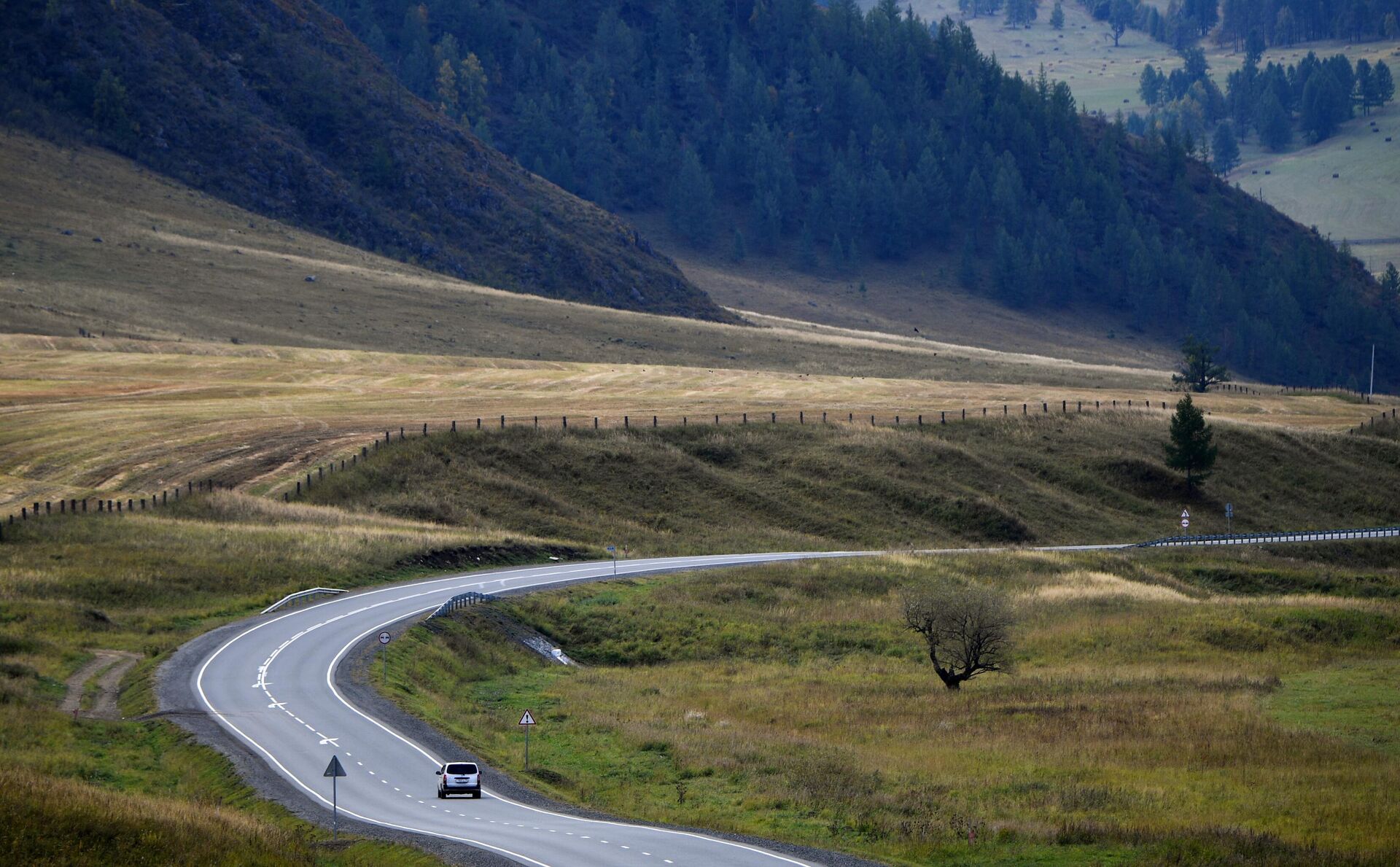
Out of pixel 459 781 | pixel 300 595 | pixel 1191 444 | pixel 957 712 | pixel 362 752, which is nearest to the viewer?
pixel 459 781

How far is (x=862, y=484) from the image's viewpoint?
76.6m

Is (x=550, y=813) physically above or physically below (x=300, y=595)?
above

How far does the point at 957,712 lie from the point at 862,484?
37564 mm

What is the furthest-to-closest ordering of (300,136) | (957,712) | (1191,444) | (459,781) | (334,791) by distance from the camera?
(300,136)
(1191,444)
(957,712)
(459,781)
(334,791)

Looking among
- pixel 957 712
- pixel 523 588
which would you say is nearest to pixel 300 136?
pixel 523 588

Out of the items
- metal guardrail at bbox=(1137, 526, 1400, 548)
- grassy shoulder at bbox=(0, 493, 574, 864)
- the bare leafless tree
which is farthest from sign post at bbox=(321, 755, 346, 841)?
metal guardrail at bbox=(1137, 526, 1400, 548)

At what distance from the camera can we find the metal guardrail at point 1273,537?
69000 mm

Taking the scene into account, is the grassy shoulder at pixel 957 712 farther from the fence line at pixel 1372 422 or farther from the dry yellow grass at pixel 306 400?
the fence line at pixel 1372 422

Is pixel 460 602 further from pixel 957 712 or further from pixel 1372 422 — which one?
pixel 1372 422

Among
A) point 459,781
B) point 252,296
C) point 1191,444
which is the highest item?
point 252,296

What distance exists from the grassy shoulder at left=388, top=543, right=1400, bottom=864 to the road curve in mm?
2010

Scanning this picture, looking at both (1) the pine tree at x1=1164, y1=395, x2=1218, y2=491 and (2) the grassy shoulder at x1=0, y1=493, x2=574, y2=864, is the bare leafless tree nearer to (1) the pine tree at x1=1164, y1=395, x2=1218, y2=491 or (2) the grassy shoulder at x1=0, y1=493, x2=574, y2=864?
(2) the grassy shoulder at x1=0, y1=493, x2=574, y2=864

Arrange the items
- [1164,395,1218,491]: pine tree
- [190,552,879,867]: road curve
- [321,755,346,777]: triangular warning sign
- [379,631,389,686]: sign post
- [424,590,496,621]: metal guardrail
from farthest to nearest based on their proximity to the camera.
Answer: [1164,395,1218,491]: pine tree
[424,590,496,621]: metal guardrail
[379,631,389,686]: sign post
[321,755,346,777]: triangular warning sign
[190,552,879,867]: road curve

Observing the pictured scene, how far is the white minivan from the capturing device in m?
28.3
